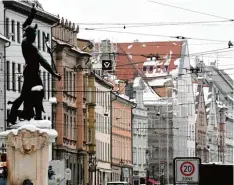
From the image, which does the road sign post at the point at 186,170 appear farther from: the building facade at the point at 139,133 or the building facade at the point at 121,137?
the building facade at the point at 139,133

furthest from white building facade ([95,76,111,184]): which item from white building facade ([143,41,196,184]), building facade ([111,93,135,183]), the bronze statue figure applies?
the bronze statue figure

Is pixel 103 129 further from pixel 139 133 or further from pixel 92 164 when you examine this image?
pixel 139 133

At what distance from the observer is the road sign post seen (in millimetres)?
27781

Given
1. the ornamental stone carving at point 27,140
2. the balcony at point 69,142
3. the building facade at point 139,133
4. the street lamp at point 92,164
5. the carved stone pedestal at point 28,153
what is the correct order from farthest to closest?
the building facade at point 139,133 → the street lamp at point 92,164 → the balcony at point 69,142 → the ornamental stone carving at point 27,140 → the carved stone pedestal at point 28,153

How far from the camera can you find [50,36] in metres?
97.8

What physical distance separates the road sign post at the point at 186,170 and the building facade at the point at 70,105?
228ft

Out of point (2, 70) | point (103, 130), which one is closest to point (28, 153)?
point (2, 70)

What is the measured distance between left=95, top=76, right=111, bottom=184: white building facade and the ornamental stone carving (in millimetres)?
76786

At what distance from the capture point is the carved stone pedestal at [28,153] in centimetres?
3681

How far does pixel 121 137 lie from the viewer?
5251 inches

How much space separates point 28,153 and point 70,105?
220ft

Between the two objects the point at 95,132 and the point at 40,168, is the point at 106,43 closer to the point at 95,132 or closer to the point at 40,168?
the point at 95,132

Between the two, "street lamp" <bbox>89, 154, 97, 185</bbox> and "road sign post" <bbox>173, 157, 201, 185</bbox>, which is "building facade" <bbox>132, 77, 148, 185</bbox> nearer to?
"street lamp" <bbox>89, 154, 97, 185</bbox>

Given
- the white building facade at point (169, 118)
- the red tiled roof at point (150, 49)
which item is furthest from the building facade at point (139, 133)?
the red tiled roof at point (150, 49)
